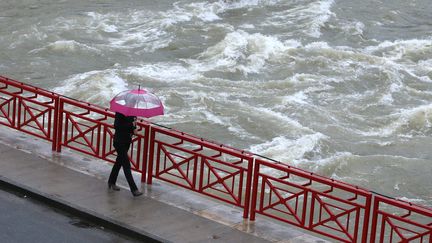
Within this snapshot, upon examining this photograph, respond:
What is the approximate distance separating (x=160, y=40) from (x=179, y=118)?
8.57 metres

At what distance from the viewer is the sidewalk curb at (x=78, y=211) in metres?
11.7

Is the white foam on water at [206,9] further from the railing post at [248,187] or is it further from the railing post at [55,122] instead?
the railing post at [248,187]

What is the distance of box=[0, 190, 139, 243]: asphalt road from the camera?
1163cm

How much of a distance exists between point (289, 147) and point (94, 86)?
6.78 meters

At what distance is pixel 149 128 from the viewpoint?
13180mm

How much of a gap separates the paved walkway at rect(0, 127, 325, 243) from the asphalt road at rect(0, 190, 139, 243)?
0.49 feet

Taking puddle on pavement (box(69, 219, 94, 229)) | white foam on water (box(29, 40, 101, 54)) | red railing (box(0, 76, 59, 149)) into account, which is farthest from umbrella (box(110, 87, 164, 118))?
white foam on water (box(29, 40, 101, 54))

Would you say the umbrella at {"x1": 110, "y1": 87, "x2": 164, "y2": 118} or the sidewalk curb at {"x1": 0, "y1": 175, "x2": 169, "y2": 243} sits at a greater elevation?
the umbrella at {"x1": 110, "y1": 87, "x2": 164, "y2": 118}

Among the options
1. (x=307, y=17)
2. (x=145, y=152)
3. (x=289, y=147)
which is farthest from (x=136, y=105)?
(x=307, y=17)

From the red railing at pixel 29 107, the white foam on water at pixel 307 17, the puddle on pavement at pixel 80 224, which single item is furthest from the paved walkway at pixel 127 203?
the white foam on water at pixel 307 17

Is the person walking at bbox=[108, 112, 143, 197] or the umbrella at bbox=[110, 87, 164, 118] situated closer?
the umbrella at bbox=[110, 87, 164, 118]

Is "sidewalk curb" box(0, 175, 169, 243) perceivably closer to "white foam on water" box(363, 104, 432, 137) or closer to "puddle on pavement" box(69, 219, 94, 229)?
"puddle on pavement" box(69, 219, 94, 229)

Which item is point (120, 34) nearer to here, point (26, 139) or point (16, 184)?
→ point (26, 139)

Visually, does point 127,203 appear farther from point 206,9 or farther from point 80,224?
point 206,9
